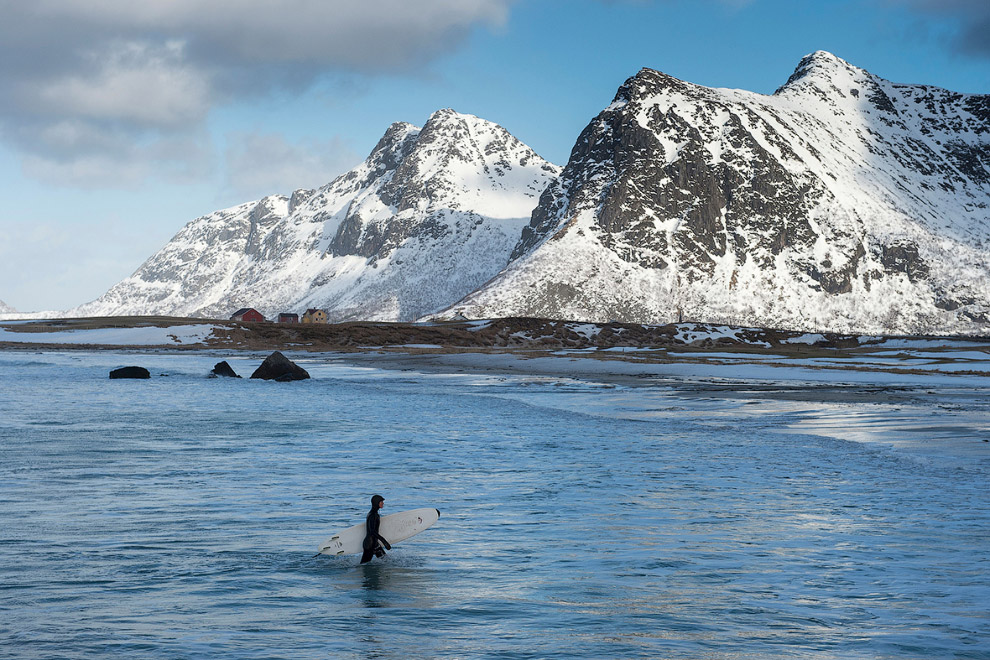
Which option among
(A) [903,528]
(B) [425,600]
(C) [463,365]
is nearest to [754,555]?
(A) [903,528]

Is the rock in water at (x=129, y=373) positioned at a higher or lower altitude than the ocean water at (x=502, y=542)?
higher

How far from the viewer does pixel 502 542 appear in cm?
1594

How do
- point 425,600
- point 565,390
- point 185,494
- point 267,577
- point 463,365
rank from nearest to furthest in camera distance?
point 425,600, point 267,577, point 185,494, point 565,390, point 463,365

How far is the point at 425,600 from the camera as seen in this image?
12.8 m

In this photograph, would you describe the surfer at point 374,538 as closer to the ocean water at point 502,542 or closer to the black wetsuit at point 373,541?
the black wetsuit at point 373,541

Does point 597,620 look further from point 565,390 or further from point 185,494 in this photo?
point 565,390

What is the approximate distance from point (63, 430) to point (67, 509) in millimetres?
13952

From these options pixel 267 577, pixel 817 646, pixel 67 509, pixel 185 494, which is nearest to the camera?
pixel 817 646

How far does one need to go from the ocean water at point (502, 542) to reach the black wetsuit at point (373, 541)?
0.70 ft

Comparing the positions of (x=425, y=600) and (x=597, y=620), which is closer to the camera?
(x=597, y=620)

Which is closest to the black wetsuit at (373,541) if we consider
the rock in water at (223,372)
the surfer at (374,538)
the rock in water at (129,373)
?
the surfer at (374,538)

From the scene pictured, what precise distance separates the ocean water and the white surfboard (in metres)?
0.29

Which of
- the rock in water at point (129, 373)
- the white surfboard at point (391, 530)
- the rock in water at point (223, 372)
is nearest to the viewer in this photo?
the white surfboard at point (391, 530)

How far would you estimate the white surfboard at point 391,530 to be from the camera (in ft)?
49.1
